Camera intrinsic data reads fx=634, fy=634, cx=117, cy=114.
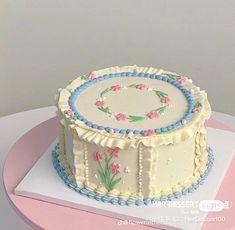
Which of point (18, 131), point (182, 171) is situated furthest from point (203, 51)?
point (182, 171)

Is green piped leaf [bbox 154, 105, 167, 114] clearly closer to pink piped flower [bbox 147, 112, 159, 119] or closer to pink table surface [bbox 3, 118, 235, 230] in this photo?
pink piped flower [bbox 147, 112, 159, 119]

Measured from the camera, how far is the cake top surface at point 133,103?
1372 millimetres

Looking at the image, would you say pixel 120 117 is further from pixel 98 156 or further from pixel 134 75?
pixel 134 75

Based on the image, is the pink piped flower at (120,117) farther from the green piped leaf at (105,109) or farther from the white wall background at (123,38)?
the white wall background at (123,38)

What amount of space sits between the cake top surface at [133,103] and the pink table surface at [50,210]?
174mm

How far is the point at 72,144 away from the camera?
1.41 metres

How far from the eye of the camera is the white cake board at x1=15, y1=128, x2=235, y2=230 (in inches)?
51.9

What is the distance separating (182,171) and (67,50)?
3.44ft

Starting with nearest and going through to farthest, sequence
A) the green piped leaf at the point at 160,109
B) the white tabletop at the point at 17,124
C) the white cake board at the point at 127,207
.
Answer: the white cake board at the point at 127,207
the green piped leaf at the point at 160,109
the white tabletop at the point at 17,124

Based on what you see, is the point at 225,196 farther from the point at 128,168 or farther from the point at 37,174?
the point at 37,174

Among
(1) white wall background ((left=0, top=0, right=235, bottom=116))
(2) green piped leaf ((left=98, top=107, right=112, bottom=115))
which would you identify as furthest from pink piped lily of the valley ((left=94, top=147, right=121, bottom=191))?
(1) white wall background ((left=0, top=0, right=235, bottom=116))

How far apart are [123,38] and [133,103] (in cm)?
88

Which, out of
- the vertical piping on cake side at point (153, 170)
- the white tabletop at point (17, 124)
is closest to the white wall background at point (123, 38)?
the white tabletop at point (17, 124)

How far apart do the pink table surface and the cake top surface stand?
6.9 inches
